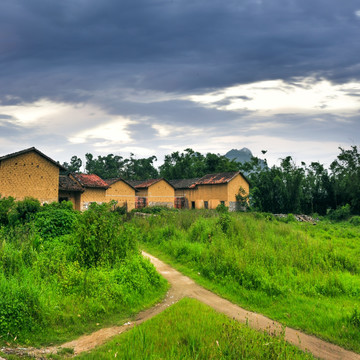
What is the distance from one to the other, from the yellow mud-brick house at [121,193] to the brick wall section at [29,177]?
8578 mm

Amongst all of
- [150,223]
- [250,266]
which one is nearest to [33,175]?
[150,223]

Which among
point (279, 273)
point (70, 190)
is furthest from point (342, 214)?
point (70, 190)

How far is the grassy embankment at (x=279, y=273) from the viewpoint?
629 cm

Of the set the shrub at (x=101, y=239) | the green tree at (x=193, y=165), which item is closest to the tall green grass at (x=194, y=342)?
the shrub at (x=101, y=239)

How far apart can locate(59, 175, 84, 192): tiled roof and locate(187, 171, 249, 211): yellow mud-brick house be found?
16.8 m

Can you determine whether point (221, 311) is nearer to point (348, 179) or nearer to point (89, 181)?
point (89, 181)

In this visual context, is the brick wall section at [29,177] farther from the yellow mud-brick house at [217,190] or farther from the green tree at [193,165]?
the green tree at [193,165]

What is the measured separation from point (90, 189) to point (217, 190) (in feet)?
51.6

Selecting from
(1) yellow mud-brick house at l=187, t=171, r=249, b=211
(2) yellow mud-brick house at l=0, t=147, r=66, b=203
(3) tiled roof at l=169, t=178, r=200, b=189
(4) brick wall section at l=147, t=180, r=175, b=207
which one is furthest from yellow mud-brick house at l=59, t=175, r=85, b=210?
(3) tiled roof at l=169, t=178, r=200, b=189

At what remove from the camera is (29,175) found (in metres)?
21.9

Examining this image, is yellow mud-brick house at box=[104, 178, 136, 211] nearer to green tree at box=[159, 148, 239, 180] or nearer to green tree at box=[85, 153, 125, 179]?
green tree at box=[159, 148, 239, 180]

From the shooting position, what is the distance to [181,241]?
1305 centimetres

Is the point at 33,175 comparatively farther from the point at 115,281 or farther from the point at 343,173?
the point at 343,173

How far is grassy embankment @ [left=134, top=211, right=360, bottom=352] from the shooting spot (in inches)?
248
